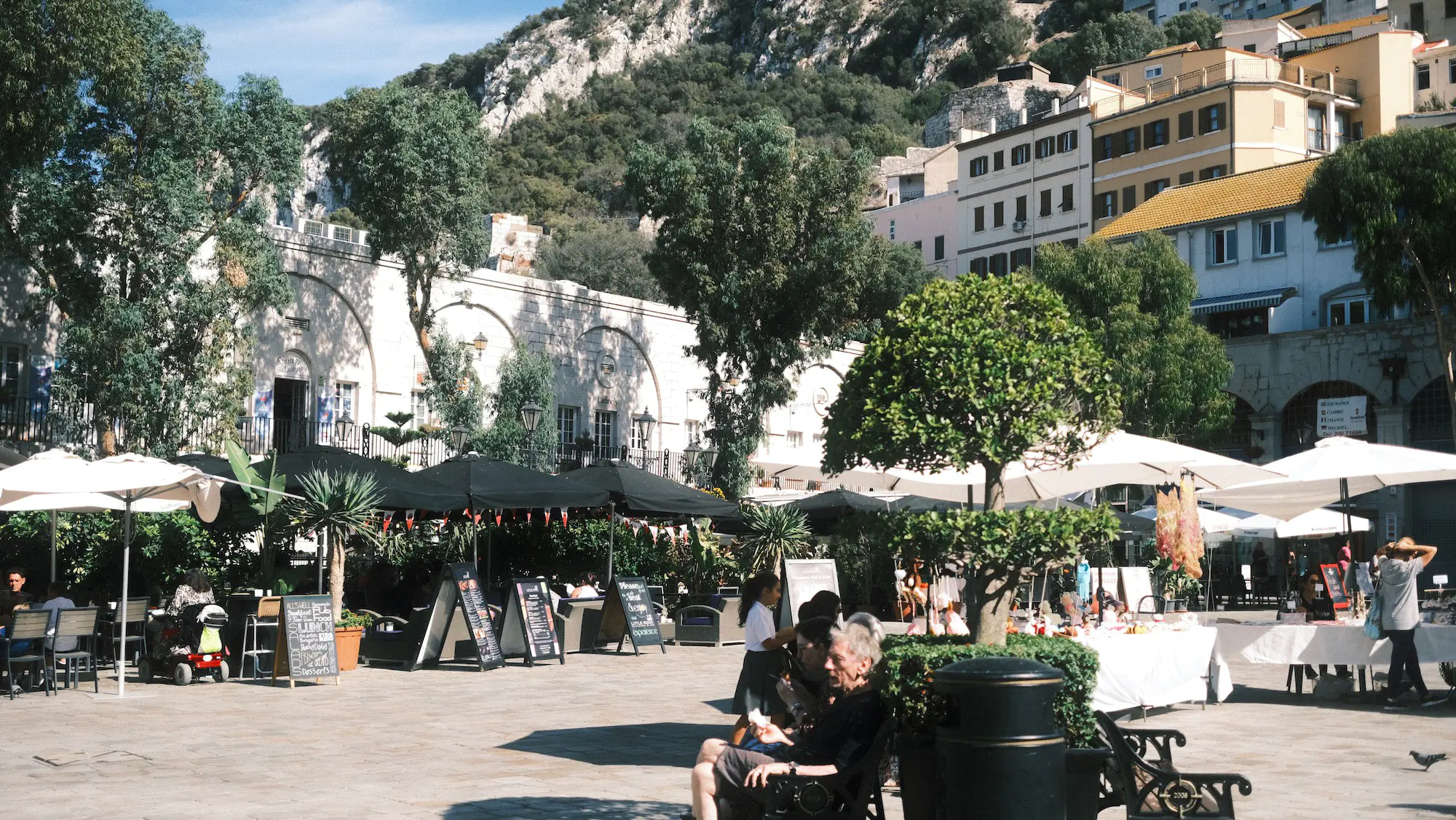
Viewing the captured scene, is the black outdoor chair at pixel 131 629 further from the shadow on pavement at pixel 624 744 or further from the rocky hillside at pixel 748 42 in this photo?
the rocky hillside at pixel 748 42

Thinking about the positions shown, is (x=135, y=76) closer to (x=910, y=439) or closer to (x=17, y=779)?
(x=17, y=779)

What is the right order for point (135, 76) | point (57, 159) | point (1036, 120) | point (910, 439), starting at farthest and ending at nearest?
1. point (1036, 120)
2. point (57, 159)
3. point (135, 76)
4. point (910, 439)

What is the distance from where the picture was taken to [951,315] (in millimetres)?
8516

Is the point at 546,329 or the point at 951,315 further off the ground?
the point at 546,329

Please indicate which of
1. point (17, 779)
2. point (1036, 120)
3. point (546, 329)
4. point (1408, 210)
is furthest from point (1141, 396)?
point (17, 779)

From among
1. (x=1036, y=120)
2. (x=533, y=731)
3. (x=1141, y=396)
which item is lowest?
(x=533, y=731)

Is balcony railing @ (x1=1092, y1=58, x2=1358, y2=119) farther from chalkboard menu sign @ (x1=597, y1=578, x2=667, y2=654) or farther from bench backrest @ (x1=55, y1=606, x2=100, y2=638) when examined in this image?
bench backrest @ (x1=55, y1=606, x2=100, y2=638)

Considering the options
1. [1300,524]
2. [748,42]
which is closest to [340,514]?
[1300,524]

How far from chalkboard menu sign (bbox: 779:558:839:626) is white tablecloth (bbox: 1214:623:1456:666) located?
13.9ft

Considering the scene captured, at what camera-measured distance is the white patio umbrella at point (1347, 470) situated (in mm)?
14398

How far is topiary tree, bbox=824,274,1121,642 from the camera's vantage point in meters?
8.29

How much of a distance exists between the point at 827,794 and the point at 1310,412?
131 ft

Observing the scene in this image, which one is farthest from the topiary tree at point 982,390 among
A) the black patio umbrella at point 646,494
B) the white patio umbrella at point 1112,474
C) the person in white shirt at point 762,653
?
the black patio umbrella at point 646,494

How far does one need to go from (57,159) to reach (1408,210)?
106 feet
